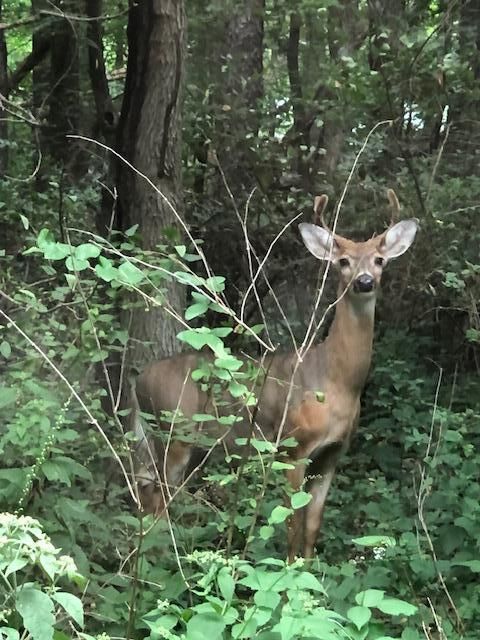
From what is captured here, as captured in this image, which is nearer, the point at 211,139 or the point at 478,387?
the point at 478,387

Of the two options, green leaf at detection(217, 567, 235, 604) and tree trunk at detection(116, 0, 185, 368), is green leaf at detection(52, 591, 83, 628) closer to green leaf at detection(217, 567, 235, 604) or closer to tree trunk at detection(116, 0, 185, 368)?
green leaf at detection(217, 567, 235, 604)

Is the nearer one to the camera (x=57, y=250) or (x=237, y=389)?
(x=57, y=250)

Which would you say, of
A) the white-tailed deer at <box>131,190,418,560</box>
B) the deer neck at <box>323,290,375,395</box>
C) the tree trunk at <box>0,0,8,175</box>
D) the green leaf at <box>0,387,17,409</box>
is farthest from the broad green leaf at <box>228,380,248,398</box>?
the tree trunk at <box>0,0,8,175</box>

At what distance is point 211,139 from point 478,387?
331 centimetres

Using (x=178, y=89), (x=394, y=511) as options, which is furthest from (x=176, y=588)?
(x=178, y=89)

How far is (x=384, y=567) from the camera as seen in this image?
4.93 m

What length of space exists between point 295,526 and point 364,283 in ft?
4.92

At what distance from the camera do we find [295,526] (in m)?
5.38

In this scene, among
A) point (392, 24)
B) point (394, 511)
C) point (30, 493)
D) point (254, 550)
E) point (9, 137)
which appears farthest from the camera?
point (9, 137)

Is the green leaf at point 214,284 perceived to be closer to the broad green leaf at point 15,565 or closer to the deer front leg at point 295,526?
the broad green leaf at point 15,565

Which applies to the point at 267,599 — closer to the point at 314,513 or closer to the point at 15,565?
the point at 15,565

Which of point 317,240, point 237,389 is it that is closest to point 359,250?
point 317,240

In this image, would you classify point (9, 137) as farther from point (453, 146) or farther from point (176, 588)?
point (176, 588)

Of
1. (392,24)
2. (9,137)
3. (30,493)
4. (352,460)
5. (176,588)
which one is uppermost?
(392,24)
